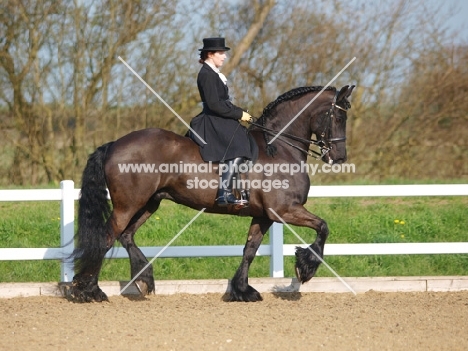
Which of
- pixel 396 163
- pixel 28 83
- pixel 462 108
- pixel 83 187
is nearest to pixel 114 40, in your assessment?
pixel 28 83

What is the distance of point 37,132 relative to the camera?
16.3m

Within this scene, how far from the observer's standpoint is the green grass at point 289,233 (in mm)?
10031

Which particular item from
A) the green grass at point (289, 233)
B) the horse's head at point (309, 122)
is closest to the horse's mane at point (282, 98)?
the horse's head at point (309, 122)

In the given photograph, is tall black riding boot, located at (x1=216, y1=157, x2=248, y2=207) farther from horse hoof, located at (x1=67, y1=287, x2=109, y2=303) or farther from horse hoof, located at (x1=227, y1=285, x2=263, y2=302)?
horse hoof, located at (x1=67, y1=287, x2=109, y2=303)

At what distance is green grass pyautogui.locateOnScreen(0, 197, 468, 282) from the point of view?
10031 millimetres

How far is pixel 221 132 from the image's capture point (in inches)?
304

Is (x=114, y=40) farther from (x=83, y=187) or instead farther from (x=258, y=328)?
(x=258, y=328)

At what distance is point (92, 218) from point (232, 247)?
5.86 feet

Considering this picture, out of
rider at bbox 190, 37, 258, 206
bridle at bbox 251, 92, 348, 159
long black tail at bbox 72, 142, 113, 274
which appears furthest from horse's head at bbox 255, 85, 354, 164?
long black tail at bbox 72, 142, 113, 274

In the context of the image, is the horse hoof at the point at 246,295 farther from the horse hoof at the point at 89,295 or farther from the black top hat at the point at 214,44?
the black top hat at the point at 214,44

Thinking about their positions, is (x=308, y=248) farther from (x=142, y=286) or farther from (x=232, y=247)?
(x=142, y=286)

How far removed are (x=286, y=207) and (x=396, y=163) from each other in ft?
32.8

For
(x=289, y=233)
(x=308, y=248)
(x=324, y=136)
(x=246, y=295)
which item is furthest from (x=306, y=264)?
(x=289, y=233)

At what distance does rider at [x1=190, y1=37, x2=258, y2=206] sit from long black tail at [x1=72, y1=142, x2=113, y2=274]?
40.8 inches
